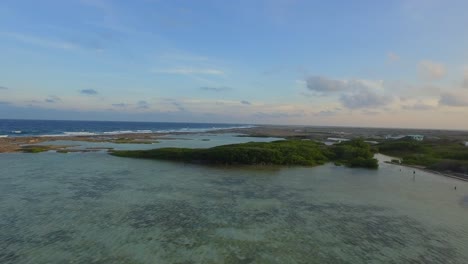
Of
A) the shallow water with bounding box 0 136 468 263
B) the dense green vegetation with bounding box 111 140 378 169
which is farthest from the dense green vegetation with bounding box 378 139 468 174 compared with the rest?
the shallow water with bounding box 0 136 468 263

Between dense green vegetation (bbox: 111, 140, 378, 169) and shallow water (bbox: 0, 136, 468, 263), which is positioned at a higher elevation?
dense green vegetation (bbox: 111, 140, 378, 169)

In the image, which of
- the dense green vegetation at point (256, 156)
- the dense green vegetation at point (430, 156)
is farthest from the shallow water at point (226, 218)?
the dense green vegetation at point (430, 156)

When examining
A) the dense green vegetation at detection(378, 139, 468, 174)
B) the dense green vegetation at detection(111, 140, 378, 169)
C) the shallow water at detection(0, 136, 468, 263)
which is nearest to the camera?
the shallow water at detection(0, 136, 468, 263)

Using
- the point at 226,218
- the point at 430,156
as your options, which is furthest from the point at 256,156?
the point at 430,156

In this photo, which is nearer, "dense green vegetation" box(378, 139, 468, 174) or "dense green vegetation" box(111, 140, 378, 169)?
"dense green vegetation" box(378, 139, 468, 174)

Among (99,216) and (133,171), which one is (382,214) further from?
(133,171)

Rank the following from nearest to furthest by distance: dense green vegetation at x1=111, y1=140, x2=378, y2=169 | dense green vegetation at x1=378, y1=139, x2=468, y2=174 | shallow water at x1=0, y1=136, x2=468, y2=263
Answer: shallow water at x1=0, y1=136, x2=468, y2=263
dense green vegetation at x1=378, y1=139, x2=468, y2=174
dense green vegetation at x1=111, y1=140, x2=378, y2=169

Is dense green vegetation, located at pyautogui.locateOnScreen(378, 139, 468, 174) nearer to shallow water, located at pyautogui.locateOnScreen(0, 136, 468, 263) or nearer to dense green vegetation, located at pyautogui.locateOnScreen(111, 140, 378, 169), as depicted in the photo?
dense green vegetation, located at pyautogui.locateOnScreen(111, 140, 378, 169)

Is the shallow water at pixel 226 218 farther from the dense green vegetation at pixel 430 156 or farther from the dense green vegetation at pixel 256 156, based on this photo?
the dense green vegetation at pixel 430 156

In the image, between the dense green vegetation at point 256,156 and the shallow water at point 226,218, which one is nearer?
the shallow water at point 226,218
